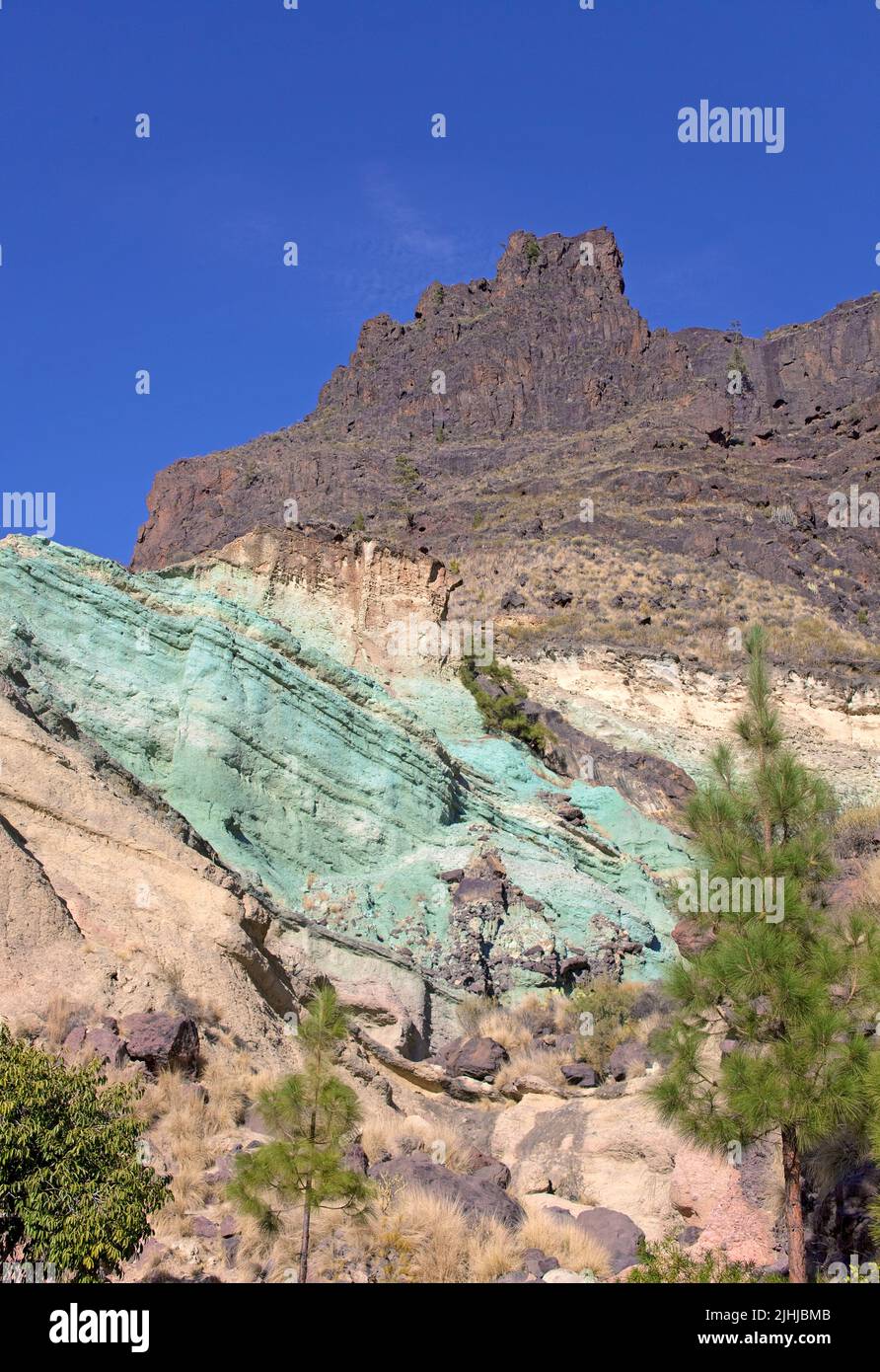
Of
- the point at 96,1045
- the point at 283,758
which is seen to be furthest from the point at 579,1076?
the point at 283,758

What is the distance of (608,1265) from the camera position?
29.9 ft

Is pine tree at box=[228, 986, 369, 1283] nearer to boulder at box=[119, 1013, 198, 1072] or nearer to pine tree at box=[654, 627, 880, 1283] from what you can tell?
boulder at box=[119, 1013, 198, 1072]

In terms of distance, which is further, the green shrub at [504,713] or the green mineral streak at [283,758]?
the green shrub at [504,713]

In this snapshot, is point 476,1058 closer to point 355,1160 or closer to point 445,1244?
point 355,1160

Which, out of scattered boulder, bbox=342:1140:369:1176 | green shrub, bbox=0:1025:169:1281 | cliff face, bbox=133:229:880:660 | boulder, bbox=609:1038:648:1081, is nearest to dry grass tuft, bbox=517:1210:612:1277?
scattered boulder, bbox=342:1140:369:1176

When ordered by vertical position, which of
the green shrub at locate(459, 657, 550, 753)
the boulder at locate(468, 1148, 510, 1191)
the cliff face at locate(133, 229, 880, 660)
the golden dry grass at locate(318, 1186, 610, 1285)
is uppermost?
the cliff face at locate(133, 229, 880, 660)

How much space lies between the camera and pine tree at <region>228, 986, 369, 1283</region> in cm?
779

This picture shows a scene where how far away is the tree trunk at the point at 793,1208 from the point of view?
7.98 meters

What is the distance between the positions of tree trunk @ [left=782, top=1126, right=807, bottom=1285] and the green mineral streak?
8928 mm

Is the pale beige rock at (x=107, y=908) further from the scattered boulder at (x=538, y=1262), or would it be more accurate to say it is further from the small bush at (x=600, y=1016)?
the small bush at (x=600, y=1016)

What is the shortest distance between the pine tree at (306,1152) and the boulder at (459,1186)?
0.98 m

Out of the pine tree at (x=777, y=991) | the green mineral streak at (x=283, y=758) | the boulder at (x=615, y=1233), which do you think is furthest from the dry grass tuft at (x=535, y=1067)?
the pine tree at (x=777, y=991)

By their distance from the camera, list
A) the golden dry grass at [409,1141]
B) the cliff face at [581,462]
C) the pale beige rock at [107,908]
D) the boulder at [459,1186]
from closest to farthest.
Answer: the boulder at [459,1186]
the pale beige rock at [107,908]
the golden dry grass at [409,1141]
the cliff face at [581,462]
